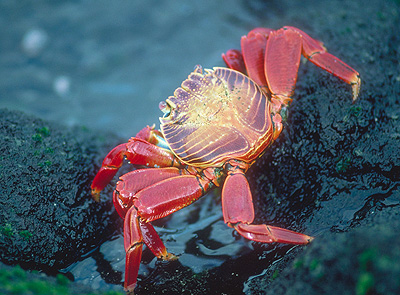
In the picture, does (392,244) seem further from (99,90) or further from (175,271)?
(99,90)

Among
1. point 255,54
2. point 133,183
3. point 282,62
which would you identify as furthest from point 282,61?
point 133,183

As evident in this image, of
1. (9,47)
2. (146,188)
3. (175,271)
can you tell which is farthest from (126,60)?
(175,271)

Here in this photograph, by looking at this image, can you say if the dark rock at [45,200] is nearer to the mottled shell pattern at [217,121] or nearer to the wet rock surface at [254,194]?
the wet rock surface at [254,194]

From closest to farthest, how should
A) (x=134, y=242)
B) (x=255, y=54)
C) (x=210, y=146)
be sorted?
(x=134, y=242) → (x=210, y=146) → (x=255, y=54)

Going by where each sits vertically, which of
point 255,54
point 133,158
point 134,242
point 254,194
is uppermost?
point 255,54

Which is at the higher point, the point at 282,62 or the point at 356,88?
the point at 282,62

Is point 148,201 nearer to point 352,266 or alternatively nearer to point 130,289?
point 130,289
